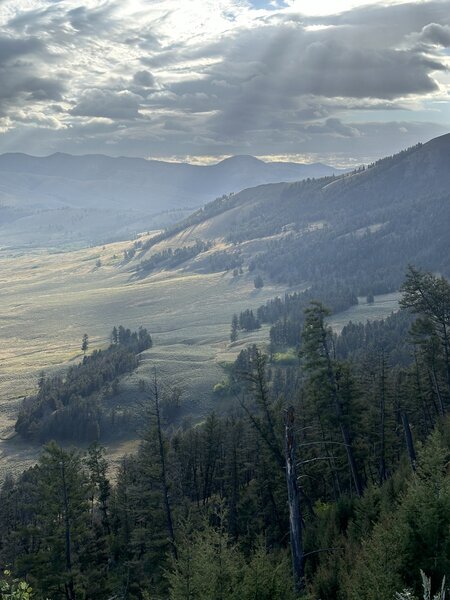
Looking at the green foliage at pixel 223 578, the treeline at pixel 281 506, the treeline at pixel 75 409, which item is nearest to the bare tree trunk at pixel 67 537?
the treeline at pixel 281 506

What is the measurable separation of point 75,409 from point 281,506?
11164 centimetres

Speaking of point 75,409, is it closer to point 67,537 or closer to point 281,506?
point 281,506

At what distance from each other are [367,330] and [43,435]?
10907 cm

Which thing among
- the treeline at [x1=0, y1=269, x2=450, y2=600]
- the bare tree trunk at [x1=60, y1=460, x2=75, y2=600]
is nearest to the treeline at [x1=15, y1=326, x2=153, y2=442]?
the treeline at [x1=0, y1=269, x2=450, y2=600]

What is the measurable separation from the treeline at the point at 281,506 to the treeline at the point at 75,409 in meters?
72.2

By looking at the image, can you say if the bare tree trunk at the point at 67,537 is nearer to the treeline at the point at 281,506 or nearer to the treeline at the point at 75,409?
the treeline at the point at 281,506

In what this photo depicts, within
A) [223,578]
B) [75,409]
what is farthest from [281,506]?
[75,409]

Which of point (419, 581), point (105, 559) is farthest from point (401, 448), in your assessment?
point (419, 581)

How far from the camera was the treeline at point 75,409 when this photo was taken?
147875 mm

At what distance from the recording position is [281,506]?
170ft

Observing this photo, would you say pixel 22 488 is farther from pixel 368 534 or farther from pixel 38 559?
pixel 368 534

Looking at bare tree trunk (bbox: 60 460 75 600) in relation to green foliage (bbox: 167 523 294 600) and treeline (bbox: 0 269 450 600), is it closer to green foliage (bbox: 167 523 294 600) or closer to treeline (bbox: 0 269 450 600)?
treeline (bbox: 0 269 450 600)

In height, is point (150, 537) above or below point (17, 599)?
below

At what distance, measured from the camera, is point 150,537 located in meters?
43.9
